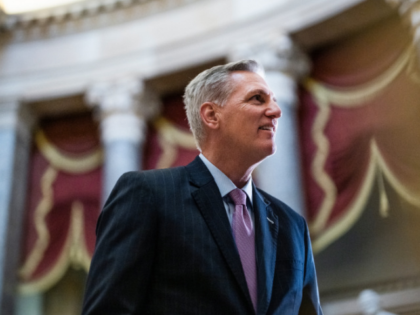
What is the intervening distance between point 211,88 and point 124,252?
61 centimetres

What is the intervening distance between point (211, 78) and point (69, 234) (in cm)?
533

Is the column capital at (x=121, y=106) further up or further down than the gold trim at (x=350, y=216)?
further up

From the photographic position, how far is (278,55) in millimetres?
5766

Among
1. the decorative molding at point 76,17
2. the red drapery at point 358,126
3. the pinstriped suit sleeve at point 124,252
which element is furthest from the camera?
the decorative molding at point 76,17

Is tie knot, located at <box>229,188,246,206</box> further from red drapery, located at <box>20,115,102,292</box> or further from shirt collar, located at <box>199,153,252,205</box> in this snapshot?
red drapery, located at <box>20,115,102,292</box>

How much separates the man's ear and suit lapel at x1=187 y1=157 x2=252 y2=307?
0.13 metres

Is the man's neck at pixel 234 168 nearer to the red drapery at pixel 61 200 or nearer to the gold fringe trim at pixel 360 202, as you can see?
the gold fringe trim at pixel 360 202

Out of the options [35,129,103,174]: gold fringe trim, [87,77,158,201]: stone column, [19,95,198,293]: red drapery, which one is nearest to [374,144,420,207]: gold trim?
[19,95,198,293]: red drapery

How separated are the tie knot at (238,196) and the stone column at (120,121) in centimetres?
474

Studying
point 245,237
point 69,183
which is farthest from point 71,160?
point 245,237

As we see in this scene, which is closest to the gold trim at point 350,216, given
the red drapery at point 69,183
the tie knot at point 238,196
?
the red drapery at point 69,183

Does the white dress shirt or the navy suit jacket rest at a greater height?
the white dress shirt

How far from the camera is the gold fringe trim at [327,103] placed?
539cm

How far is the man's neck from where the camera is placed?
1.70m
